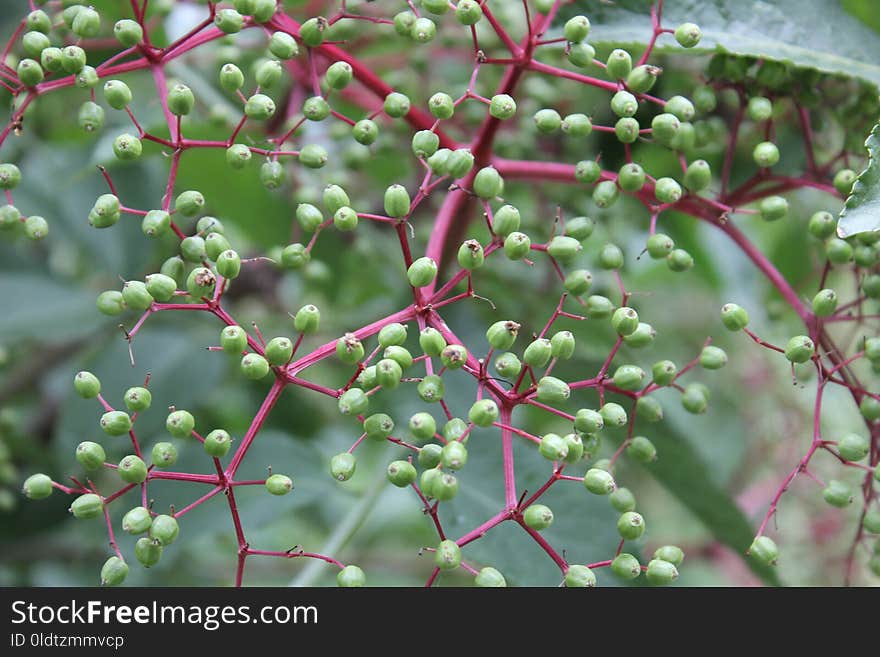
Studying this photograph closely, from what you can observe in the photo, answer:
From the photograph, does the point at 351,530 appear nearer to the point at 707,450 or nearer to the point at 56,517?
the point at 56,517

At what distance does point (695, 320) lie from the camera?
10.5 feet

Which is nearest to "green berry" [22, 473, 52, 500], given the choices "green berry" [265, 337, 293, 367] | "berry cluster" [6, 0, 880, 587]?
"berry cluster" [6, 0, 880, 587]

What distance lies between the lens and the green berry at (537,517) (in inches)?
45.2

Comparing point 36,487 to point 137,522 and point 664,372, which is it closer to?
point 137,522

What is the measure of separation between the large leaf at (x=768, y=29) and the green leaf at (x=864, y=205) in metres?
0.25

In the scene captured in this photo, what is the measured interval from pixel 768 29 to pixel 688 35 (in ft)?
0.71

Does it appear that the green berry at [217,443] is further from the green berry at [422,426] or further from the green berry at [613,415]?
the green berry at [613,415]

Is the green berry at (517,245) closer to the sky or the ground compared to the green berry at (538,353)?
closer to the sky

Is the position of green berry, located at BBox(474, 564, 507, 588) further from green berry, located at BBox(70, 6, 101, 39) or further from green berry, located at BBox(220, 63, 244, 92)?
green berry, located at BBox(70, 6, 101, 39)

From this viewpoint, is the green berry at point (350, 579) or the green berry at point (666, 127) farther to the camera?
the green berry at point (666, 127)

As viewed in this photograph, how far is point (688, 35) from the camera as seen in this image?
1315 mm

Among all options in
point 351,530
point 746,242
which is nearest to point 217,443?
point 351,530

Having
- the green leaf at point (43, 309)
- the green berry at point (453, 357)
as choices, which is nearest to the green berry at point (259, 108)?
the green berry at point (453, 357)
